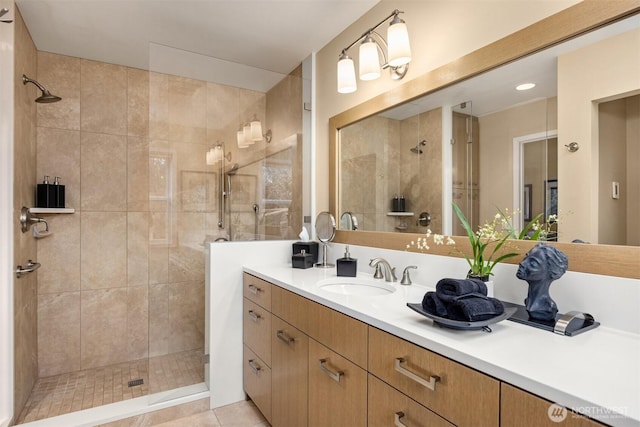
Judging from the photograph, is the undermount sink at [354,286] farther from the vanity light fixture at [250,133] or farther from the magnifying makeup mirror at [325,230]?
the vanity light fixture at [250,133]

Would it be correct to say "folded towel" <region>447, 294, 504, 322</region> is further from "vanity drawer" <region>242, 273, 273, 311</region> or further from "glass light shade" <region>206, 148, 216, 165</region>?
"glass light shade" <region>206, 148, 216, 165</region>

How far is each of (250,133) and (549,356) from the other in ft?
6.69

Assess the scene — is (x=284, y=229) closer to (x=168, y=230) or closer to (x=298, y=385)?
(x=168, y=230)

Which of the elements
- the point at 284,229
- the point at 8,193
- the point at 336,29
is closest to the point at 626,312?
the point at 284,229

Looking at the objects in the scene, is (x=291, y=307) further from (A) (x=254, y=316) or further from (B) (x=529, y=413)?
(B) (x=529, y=413)

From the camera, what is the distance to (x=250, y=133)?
2.34 metres

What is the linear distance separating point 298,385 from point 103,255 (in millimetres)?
2100

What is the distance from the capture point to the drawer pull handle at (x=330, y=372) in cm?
Answer: 124

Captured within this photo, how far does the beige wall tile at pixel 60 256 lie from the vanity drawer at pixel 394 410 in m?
2.60

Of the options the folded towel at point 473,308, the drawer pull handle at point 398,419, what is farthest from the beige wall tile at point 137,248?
the folded towel at point 473,308

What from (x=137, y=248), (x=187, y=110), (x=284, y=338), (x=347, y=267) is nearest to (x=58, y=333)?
(x=137, y=248)

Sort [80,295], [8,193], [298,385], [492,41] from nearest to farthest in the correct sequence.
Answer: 1. [492,41]
2. [298,385]
3. [8,193]
4. [80,295]

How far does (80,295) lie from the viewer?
106 inches

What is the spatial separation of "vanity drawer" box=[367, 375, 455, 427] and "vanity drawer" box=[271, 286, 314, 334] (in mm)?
445
